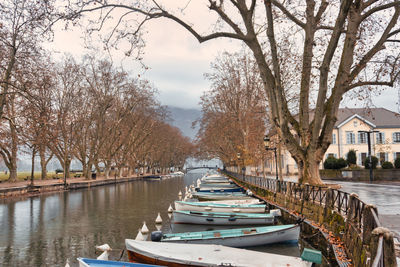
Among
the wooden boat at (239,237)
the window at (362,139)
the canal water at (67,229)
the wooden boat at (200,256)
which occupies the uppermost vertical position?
the window at (362,139)

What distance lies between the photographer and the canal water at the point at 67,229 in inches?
469

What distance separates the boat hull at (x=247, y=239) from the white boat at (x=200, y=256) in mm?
1613

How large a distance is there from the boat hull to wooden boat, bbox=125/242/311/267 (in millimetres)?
1608

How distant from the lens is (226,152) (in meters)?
57.6

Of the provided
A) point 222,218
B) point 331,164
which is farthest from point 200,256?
point 331,164

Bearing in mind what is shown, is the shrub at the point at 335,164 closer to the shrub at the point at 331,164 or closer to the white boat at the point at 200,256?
the shrub at the point at 331,164

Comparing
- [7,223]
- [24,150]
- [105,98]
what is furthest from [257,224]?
[105,98]

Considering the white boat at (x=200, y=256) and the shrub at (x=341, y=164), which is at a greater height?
the shrub at (x=341, y=164)

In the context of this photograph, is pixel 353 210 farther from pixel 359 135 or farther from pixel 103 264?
pixel 359 135

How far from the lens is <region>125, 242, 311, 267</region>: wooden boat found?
8.17 m

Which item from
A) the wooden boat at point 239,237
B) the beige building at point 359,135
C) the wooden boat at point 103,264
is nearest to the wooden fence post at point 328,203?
the wooden boat at point 239,237

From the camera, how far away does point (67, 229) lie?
16.9m

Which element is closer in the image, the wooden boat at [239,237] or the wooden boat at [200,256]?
the wooden boat at [200,256]

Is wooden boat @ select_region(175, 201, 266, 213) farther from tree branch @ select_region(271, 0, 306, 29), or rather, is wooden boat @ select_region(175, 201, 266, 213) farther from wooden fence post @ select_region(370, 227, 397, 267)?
wooden fence post @ select_region(370, 227, 397, 267)
